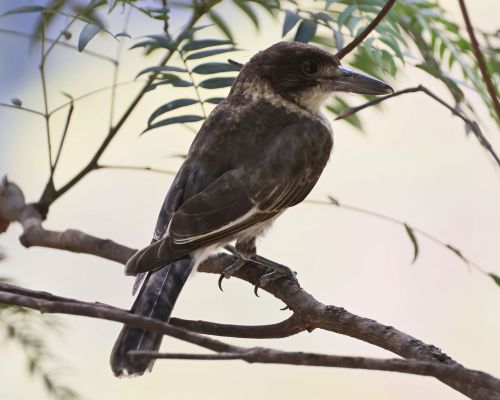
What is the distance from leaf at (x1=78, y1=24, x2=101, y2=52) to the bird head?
0.72m

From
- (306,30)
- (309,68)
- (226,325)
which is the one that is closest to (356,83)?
(309,68)

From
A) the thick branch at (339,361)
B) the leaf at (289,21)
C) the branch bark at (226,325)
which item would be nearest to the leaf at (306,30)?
the leaf at (289,21)

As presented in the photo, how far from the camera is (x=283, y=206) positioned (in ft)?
7.52

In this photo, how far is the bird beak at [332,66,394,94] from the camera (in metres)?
2.32

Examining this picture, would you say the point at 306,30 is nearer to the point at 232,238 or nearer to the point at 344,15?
the point at 344,15

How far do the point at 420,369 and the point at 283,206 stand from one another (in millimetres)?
1352

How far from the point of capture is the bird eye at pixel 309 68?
8.10ft

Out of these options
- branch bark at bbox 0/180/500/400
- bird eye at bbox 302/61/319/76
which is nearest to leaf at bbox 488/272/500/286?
branch bark at bbox 0/180/500/400

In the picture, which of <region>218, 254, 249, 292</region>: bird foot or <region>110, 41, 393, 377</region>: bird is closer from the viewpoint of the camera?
<region>110, 41, 393, 377</region>: bird

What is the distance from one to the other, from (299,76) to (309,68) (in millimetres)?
46

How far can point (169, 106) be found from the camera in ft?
6.84

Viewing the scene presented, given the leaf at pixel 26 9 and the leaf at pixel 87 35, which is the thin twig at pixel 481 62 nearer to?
the leaf at pixel 87 35

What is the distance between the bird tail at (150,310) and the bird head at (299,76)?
0.69m

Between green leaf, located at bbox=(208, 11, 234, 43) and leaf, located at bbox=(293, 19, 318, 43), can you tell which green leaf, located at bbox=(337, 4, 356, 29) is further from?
green leaf, located at bbox=(208, 11, 234, 43)
